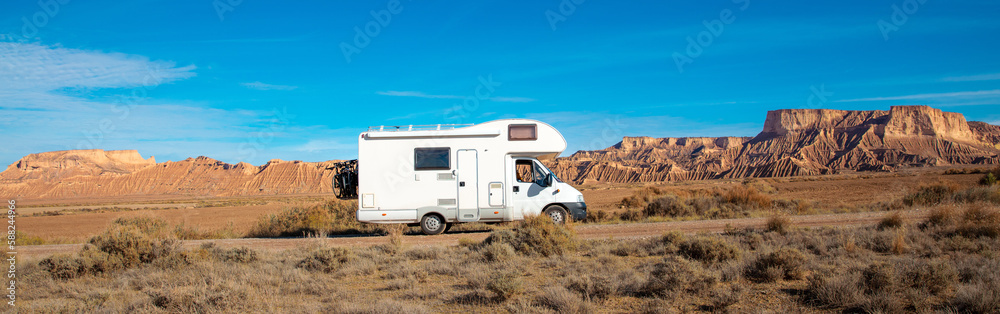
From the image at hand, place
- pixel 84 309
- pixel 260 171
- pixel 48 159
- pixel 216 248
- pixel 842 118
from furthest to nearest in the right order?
pixel 48 159 < pixel 842 118 < pixel 260 171 < pixel 216 248 < pixel 84 309

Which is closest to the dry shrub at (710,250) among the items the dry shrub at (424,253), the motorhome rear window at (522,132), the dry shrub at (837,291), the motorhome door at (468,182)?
the dry shrub at (837,291)

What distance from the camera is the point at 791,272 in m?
6.28

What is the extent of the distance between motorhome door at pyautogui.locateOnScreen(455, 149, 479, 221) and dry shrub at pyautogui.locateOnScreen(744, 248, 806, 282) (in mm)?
6701

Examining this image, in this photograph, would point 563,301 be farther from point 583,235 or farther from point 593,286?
point 583,235

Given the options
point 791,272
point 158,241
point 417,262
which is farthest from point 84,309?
point 791,272

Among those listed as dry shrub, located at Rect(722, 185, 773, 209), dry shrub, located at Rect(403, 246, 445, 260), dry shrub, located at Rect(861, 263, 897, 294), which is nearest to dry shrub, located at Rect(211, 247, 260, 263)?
dry shrub, located at Rect(403, 246, 445, 260)

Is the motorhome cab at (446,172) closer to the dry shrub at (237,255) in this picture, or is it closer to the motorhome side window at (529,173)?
the motorhome side window at (529,173)

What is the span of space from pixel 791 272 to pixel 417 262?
5.53 m

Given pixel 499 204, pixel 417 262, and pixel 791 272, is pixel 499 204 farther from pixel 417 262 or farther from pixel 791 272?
pixel 791 272

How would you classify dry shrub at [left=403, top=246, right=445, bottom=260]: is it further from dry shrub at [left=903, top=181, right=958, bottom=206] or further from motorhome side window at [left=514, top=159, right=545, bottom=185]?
dry shrub at [left=903, top=181, right=958, bottom=206]

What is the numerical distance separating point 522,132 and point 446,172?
82.6 inches

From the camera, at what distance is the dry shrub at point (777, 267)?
6.23 m

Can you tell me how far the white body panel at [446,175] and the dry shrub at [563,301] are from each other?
6.48 meters

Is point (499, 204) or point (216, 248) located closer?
point (216, 248)
